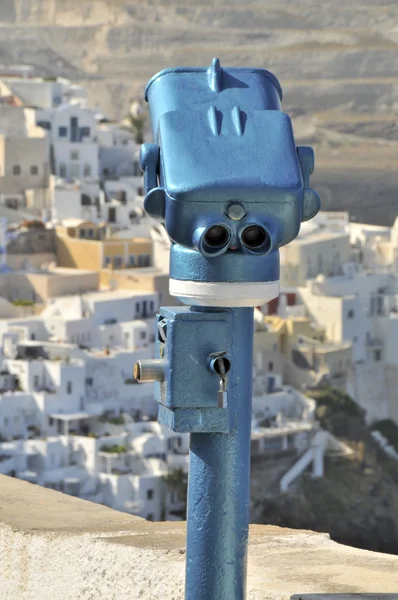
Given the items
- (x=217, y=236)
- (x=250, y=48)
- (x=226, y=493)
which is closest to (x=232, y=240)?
(x=217, y=236)

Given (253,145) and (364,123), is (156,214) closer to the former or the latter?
(253,145)

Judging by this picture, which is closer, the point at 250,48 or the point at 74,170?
the point at 74,170

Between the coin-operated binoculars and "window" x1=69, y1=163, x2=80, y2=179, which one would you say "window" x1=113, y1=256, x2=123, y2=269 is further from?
the coin-operated binoculars

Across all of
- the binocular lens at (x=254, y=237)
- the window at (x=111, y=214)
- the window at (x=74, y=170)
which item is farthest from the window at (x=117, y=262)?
the binocular lens at (x=254, y=237)

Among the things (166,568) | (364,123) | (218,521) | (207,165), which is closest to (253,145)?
(207,165)

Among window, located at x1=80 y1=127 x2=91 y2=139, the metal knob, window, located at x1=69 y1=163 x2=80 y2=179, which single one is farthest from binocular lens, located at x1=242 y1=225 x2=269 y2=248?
window, located at x1=80 y1=127 x2=91 y2=139

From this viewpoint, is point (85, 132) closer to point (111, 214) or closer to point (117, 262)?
point (111, 214)
